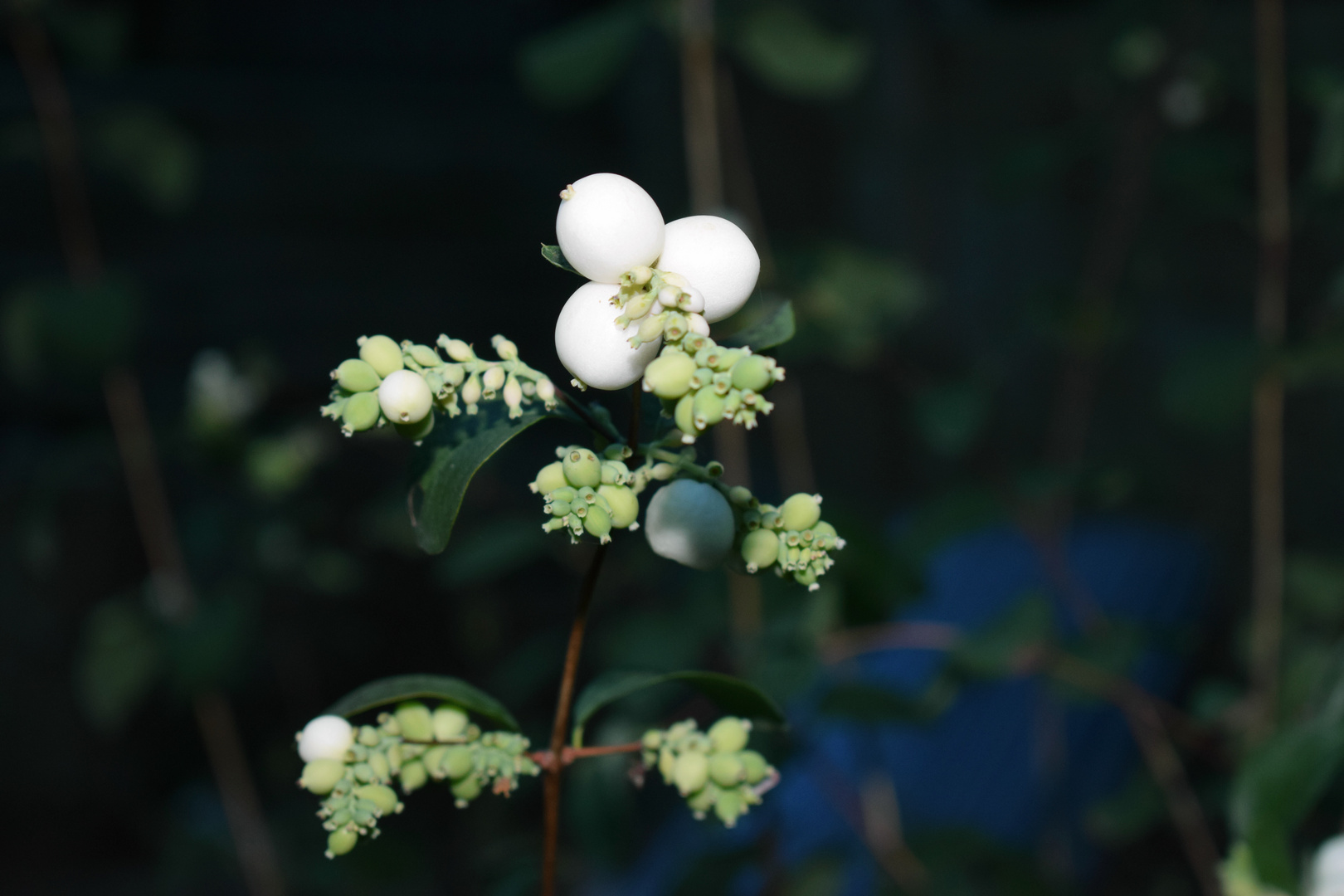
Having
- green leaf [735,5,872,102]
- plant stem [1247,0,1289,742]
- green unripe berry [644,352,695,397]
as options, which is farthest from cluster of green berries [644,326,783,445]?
plant stem [1247,0,1289,742]

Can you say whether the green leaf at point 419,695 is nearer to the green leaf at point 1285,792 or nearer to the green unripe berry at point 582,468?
the green unripe berry at point 582,468

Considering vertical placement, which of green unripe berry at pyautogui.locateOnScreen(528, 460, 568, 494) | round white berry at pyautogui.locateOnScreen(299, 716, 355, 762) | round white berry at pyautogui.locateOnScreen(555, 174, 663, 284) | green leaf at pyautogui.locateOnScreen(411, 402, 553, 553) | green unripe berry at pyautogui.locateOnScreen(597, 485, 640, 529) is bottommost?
round white berry at pyautogui.locateOnScreen(299, 716, 355, 762)

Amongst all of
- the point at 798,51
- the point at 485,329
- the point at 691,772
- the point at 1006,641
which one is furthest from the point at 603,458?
the point at 485,329

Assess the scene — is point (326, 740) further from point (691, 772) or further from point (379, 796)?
point (691, 772)

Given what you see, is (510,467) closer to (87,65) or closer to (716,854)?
(87,65)

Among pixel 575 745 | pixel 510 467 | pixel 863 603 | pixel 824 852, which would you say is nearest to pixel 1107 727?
pixel 824 852

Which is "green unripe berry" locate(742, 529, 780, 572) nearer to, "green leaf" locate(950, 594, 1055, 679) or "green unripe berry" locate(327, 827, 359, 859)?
"green unripe berry" locate(327, 827, 359, 859)

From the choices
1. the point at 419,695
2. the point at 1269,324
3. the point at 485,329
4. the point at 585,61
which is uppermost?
the point at 485,329
